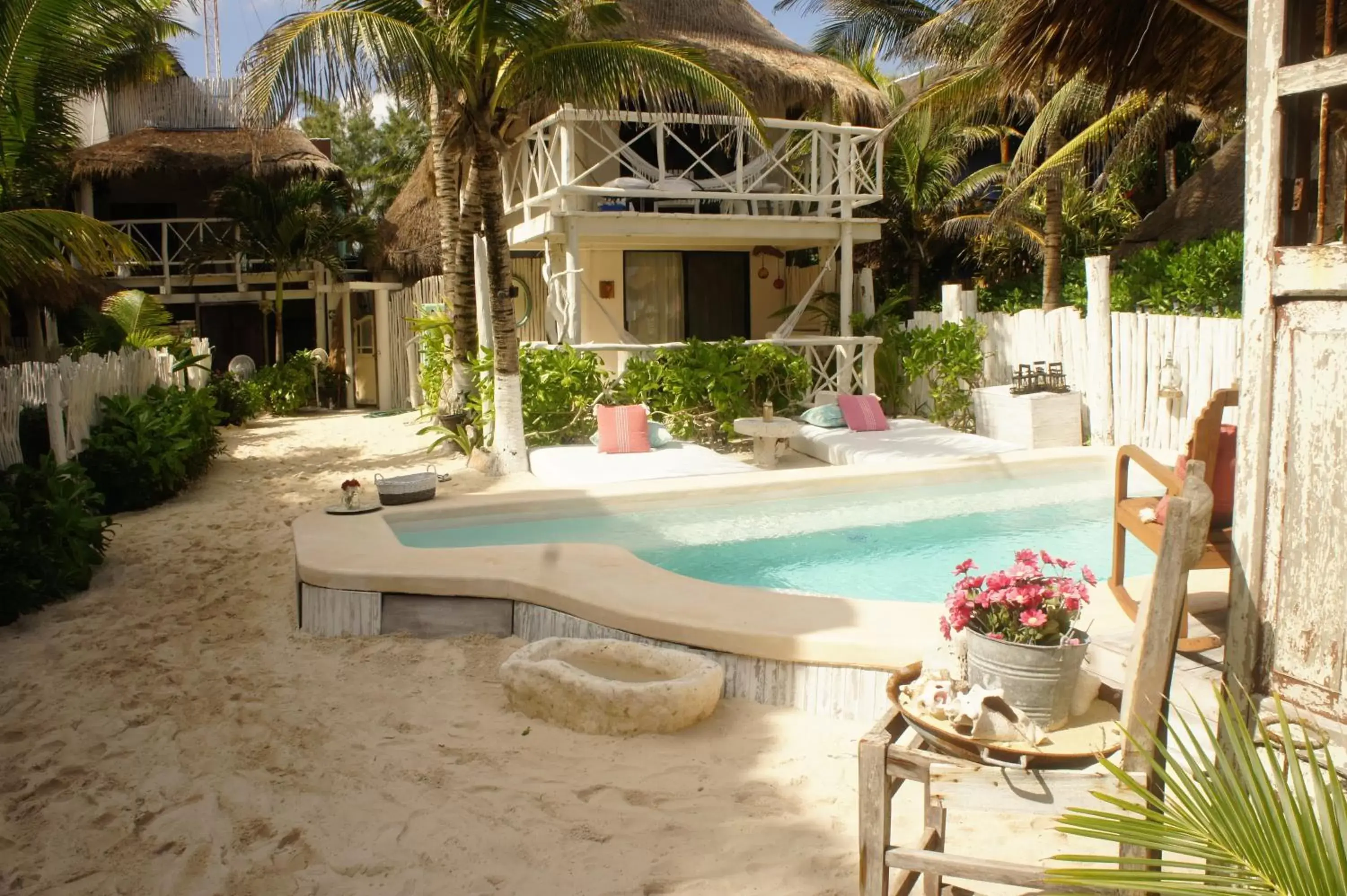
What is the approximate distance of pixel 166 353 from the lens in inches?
457

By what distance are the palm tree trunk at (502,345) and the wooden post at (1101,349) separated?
5492mm

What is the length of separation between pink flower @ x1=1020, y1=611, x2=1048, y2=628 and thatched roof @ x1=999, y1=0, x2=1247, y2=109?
2894mm

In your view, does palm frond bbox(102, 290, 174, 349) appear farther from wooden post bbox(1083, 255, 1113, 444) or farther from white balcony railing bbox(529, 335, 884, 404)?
wooden post bbox(1083, 255, 1113, 444)

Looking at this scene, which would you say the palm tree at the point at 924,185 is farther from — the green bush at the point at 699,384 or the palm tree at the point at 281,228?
the palm tree at the point at 281,228

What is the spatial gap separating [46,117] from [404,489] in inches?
188

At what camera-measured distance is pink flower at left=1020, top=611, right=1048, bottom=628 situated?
2.98 m

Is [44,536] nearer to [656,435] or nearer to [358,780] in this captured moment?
[358,780]

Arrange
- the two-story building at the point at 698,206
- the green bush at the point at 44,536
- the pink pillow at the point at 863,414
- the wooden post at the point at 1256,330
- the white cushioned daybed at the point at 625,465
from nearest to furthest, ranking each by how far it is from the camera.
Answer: the wooden post at the point at 1256,330, the green bush at the point at 44,536, the white cushioned daybed at the point at 625,465, the pink pillow at the point at 863,414, the two-story building at the point at 698,206

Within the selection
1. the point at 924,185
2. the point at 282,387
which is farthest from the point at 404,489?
the point at 924,185

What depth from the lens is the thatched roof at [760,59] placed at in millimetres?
12898

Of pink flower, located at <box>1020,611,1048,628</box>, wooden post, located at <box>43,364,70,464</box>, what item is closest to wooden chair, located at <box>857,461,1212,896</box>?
pink flower, located at <box>1020,611,1048,628</box>

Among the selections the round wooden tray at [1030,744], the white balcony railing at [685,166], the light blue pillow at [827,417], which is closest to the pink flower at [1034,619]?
the round wooden tray at [1030,744]

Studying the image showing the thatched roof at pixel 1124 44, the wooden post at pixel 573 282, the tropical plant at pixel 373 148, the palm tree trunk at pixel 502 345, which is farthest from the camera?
the tropical plant at pixel 373 148

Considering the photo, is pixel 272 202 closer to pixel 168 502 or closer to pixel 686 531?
pixel 168 502
